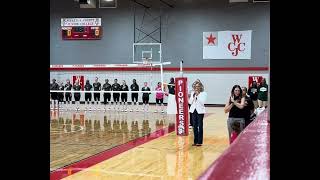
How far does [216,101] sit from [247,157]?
24259 mm

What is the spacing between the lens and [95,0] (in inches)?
1103

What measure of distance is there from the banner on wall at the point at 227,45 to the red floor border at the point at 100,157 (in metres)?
13.1

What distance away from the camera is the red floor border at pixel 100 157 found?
311 inches

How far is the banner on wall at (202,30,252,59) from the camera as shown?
2598 centimetres

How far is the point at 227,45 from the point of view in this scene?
26.2 metres

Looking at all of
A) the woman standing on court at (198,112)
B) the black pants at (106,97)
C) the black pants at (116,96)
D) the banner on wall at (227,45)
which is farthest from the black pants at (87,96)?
the woman standing on court at (198,112)

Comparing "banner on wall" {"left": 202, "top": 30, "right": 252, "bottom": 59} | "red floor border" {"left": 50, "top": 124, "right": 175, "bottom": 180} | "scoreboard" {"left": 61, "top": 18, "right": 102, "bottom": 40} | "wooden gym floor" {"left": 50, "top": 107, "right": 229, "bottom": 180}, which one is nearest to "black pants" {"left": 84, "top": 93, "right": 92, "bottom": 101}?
"scoreboard" {"left": 61, "top": 18, "right": 102, "bottom": 40}

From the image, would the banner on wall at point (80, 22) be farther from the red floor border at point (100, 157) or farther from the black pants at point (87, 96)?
the red floor border at point (100, 157)
